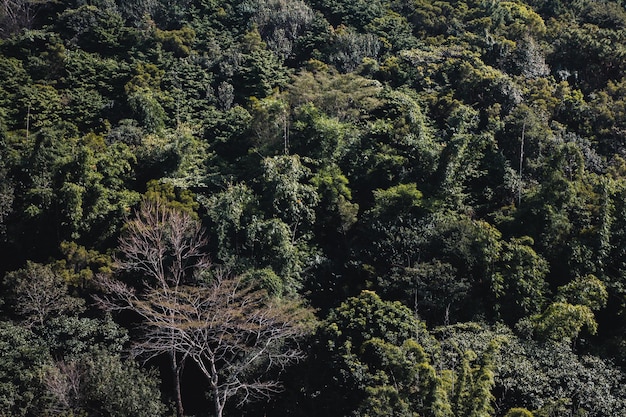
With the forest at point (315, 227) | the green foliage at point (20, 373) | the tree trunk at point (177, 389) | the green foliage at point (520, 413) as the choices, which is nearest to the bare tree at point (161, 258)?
the tree trunk at point (177, 389)

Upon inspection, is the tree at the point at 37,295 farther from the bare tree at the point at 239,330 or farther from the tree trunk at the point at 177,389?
the tree trunk at the point at 177,389

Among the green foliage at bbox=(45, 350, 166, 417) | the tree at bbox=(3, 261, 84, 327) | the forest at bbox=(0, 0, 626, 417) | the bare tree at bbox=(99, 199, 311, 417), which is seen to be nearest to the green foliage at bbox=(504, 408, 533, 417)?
the forest at bbox=(0, 0, 626, 417)

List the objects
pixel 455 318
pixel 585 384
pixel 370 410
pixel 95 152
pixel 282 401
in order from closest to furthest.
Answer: pixel 370 410 < pixel 585 384 < pixel 282 401 < pixel 455 318 < pixel 95 152

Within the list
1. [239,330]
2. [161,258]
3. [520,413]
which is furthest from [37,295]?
[520,413]

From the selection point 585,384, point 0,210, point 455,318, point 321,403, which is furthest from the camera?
point 0,210

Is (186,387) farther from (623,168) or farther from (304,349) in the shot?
(623,168)

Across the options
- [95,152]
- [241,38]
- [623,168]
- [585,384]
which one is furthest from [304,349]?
[241,38]

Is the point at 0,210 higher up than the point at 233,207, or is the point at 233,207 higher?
the point at 233,207

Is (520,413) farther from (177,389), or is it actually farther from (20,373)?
(20,373)
